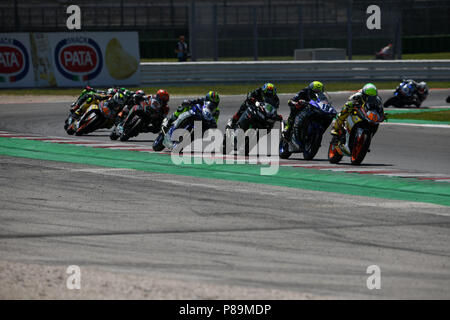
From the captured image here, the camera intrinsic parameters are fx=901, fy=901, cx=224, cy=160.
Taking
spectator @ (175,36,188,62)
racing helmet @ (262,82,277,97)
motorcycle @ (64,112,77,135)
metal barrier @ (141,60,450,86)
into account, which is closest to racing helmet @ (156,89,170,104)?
racing helmet @ (262,82,277,97)

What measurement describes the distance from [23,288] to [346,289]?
7.51 ft

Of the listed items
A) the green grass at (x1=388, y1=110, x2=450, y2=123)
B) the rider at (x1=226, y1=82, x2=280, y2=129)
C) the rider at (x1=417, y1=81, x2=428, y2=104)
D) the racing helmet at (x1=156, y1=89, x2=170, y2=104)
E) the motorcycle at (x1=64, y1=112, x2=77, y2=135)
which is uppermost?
the rider at (x1=226, y1=82, x2=280, y2=129)

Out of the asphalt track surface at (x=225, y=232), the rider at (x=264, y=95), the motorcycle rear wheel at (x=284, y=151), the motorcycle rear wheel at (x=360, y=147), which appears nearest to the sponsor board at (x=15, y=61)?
the rider at (x=264, y=95)

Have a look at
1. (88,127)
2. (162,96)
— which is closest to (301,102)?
(162,96)

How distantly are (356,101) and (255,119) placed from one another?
2.17m

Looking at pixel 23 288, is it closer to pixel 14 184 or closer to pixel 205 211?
pixel 205 211

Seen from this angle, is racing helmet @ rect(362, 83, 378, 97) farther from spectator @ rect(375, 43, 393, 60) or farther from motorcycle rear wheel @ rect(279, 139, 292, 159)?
spectator @ rect(375, 43, 393, 60)

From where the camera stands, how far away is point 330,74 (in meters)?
32.2

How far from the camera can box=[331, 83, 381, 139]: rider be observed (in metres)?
13.0

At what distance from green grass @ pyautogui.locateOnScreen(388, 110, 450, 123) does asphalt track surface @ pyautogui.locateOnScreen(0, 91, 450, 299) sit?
7836mm

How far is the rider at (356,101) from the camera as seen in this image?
1305 cm

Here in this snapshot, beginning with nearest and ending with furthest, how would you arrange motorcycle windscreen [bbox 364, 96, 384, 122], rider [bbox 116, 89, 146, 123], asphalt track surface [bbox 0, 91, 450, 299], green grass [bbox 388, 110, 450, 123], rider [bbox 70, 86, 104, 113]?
asphalt track surface [bbox 0, 91, 450, 299], motorcycle windscreen [bbox 364, 96, 384, 122], rider [bbox 116, 89, 146, 123], rider [bbox 70, 86, 104, 113], green grass [bbox 388, 110, 450, 123]

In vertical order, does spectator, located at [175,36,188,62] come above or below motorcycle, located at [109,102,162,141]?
above

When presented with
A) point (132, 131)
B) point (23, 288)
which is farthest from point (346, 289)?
point (132, 131)
